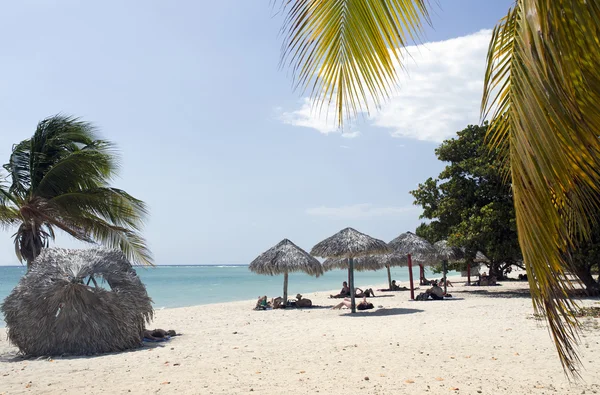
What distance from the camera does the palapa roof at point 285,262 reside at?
53.3 ft

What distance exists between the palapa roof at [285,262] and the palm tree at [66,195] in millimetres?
6070

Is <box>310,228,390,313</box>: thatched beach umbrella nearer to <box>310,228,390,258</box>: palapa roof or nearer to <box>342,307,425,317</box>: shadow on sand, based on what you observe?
<box>310,228,390,258</box>: palapa roof

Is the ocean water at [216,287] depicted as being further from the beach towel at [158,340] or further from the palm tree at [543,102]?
the palm tree at [543,102]

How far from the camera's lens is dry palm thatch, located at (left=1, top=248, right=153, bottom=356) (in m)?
8.26

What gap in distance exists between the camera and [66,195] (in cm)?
959

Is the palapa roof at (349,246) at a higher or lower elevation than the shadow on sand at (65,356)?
higher

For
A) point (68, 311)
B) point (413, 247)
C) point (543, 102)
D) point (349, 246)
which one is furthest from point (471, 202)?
point (543, 102)

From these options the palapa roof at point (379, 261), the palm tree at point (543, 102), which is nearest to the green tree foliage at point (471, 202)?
the palapa roof at point (379, 261)

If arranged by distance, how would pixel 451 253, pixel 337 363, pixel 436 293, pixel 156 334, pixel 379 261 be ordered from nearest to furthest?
1. pixel 337 363
2. pixel 156 334
3. pixel 436 293
4. pixel 451 253
5. pixel 379 261

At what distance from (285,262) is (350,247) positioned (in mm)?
3314

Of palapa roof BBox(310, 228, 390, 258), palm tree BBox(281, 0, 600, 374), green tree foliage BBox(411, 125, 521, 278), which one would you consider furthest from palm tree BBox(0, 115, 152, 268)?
green tree foliage BBox(411, 125, 521, 278)

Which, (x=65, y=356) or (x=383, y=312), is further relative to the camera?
(x=383, y=312)

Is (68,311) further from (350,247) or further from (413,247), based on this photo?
(413,247)

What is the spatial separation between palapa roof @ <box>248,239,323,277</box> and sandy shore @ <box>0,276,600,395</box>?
559 centimetres
